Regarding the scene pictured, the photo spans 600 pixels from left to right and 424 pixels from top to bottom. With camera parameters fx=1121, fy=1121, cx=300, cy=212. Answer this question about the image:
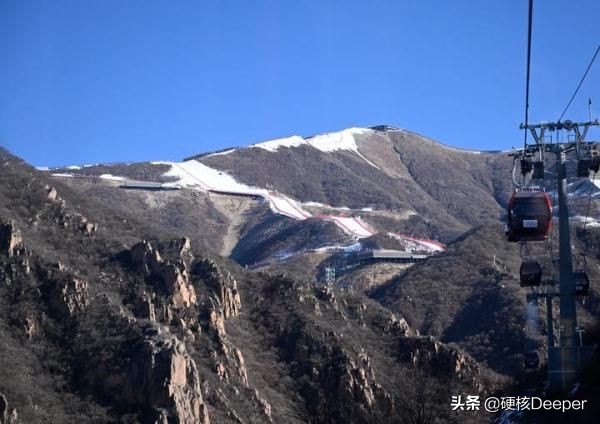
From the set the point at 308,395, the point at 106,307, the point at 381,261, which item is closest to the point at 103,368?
the point at 106,307

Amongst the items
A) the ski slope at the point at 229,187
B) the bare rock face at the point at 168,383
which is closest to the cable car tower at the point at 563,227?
the bare rock face at the point at 168,383

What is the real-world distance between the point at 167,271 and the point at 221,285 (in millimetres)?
3899

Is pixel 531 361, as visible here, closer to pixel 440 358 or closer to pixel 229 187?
pixel 440 358

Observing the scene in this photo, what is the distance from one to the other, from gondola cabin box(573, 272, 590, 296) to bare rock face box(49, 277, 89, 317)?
26.8m

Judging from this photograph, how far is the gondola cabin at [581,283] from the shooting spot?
2631cm

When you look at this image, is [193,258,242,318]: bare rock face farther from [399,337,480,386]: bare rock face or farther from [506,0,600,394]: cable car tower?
[506,0,600,394]: cable car tower

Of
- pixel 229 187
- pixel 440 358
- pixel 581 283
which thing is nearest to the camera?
pixel 581 283

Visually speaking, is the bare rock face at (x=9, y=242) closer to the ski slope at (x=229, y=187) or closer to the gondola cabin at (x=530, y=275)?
the gondola cabin at (x=530, y=275)

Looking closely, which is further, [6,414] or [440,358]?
[440,358]

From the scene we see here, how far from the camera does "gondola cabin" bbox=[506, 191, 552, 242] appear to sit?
25312 mm

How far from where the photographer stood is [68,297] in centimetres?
4803

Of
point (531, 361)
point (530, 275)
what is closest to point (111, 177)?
point (531, 361)

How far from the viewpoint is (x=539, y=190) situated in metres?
26.2

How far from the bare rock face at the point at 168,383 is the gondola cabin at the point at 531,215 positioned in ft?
63.8
